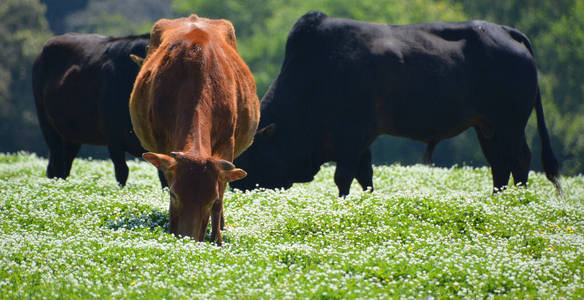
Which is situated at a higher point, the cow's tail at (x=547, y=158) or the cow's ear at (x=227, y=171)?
the cow's ear at (x=227, y=171)

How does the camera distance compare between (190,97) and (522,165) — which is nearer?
(190,97)

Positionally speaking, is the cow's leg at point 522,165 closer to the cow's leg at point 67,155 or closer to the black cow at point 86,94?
the black cow at point 86,94

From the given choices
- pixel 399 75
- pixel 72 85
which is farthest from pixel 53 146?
pixel 399 75

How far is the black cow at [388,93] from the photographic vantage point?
12883 mm

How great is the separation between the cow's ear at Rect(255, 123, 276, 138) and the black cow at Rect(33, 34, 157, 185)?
219 cm

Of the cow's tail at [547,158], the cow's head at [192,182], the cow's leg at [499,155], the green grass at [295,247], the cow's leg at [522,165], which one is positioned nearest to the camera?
the green grass at [295,247]

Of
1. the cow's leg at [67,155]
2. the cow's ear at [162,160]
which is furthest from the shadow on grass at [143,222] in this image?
the cow's leg at [67,155]

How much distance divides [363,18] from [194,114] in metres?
45.5

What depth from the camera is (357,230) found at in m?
9.50

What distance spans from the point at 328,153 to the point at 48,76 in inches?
231

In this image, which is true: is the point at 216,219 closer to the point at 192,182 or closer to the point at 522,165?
the point at 192,182

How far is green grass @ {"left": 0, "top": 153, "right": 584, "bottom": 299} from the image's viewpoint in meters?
7.22

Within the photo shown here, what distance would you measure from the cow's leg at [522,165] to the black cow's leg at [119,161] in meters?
7.16

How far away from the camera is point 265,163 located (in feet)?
45.7
